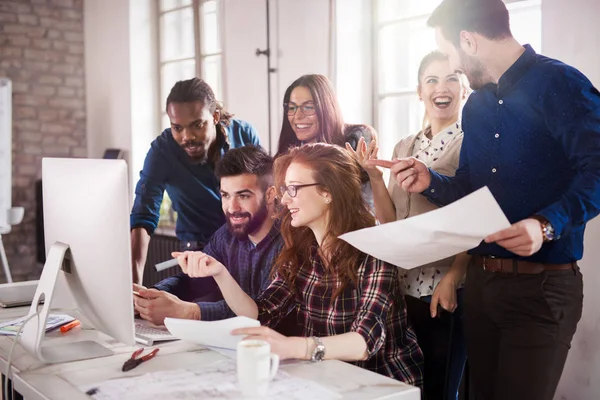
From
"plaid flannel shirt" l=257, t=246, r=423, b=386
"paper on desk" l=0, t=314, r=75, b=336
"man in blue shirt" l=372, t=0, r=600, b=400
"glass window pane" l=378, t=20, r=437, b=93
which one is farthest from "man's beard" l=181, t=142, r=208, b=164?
"man in blue shirt" l=372, t=0, r=600, b=400

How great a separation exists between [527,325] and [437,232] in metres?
0.46

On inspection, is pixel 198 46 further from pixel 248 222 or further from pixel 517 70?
pixel 517 70

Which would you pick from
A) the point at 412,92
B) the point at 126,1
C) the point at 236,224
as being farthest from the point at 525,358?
the point at 126,1

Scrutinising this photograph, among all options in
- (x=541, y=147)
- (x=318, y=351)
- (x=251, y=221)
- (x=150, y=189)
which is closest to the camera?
(x=318, y=351)

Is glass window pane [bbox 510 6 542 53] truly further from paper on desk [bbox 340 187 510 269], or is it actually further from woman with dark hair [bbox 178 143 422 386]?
paper on desk [bbox 340 187 510 269]

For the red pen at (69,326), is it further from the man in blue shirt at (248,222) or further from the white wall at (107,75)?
the white wall at (107,75)

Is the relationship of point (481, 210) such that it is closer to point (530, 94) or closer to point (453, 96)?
point (530, 94)

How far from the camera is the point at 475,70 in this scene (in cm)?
177

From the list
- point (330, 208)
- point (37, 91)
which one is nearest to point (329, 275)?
point (330, 208)

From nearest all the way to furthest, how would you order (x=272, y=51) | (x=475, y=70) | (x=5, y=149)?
(x=475, y=70) < (x=272, y=51) < (x=5, y=149)

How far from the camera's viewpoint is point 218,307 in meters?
2.05

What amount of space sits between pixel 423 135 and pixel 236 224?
0.68 metres

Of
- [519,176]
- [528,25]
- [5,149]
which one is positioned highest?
[528,25]

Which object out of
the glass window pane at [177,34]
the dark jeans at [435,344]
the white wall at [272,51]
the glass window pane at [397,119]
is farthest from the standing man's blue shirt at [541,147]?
the glass window pane at [177,34]
